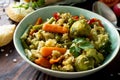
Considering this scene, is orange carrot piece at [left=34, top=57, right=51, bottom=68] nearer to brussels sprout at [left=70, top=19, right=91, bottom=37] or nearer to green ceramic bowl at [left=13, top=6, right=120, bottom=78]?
green ceramic bowl at [left=13, top=6, right=120, bottom=78]

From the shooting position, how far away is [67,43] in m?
1.20

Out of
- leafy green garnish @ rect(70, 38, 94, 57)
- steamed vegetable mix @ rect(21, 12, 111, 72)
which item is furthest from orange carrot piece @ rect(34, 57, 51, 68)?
leafy green garnish @ rect(70, 38, 94, 57)

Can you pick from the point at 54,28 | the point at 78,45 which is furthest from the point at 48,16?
the point at 78,45

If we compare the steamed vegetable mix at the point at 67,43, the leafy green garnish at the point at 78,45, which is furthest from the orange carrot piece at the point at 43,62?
the leafy green garnish at the point at 78,45

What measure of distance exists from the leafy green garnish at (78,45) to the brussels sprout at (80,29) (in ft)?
0.09

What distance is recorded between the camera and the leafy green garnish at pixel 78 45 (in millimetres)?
1116

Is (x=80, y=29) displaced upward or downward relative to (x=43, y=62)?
upward

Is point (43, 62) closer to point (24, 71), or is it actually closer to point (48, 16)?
point (24, 71)

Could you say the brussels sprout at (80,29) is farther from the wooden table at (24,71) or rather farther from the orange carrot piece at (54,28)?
the wooden table at (24,71)

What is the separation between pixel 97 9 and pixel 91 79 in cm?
54

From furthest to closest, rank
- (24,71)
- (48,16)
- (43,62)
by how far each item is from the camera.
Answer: (48,16), (24,71), (43,62)

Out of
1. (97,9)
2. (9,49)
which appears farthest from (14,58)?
(97,9)

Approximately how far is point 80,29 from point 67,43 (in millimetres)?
87

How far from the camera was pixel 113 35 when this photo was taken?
50.9 inches
